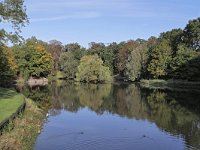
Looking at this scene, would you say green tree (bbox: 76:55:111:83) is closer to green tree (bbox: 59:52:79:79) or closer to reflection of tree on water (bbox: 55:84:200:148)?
green tree (bbox: 59:52:79:79)

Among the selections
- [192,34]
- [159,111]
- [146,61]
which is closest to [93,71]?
[146,61]

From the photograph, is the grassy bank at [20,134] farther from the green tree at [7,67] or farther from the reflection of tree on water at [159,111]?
the green tree at [7,67]

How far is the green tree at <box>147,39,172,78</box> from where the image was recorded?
334ft

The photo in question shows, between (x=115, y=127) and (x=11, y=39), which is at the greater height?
(x=11, y=39)

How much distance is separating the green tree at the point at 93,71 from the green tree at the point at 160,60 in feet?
39.8

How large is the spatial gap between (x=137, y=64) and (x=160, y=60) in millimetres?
8234

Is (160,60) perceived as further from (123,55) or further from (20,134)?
(20,134)

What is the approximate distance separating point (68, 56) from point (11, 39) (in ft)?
330

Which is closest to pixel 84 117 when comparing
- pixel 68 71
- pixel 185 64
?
pixel 185 64

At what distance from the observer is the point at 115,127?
1346 inches

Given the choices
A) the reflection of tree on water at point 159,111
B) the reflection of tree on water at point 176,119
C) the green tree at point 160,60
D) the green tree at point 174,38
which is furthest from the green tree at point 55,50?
the reflection of tree on water at point 176,119

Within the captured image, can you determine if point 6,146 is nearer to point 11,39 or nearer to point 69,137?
point 69,137

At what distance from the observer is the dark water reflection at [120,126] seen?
2698cm

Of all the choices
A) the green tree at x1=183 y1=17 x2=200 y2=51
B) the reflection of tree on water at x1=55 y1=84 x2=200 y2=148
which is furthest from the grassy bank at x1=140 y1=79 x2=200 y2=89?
the reflection of tree on water at x1=55 y1=84 x2=200 y2=148
